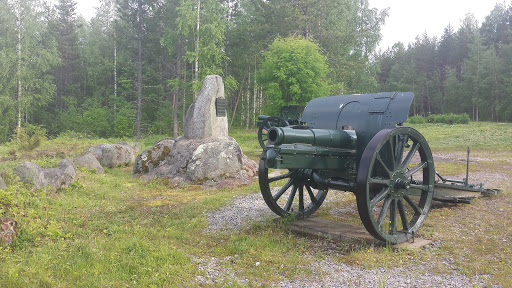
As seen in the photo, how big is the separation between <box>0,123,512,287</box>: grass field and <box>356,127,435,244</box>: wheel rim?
1.05ft

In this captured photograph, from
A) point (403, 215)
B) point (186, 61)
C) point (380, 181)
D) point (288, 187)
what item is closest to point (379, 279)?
point (380, 181)

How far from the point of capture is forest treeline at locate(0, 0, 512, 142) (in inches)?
893

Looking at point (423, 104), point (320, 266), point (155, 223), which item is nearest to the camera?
point (320, 266)

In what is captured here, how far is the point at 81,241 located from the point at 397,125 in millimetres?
4488

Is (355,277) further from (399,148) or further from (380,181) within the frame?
(399,148)

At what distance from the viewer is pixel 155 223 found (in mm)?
6055

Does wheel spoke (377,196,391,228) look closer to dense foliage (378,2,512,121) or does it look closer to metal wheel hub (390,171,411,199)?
metal wheel hub (390,171,411,199)

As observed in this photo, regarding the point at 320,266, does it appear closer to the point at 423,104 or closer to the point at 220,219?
the point at 220,219

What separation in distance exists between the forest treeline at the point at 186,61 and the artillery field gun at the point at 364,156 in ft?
38.6

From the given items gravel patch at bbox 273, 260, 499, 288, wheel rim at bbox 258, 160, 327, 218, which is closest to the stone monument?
wheel rim at bbox 258, 160, 327, 218

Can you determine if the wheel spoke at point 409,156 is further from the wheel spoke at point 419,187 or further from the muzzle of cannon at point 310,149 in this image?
the muzzle of cannon at point 310,149

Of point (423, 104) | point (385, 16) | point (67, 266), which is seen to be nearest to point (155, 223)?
point (67, 266)

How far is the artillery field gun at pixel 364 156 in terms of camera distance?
4.40m

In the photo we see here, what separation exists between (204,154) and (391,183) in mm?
6284
